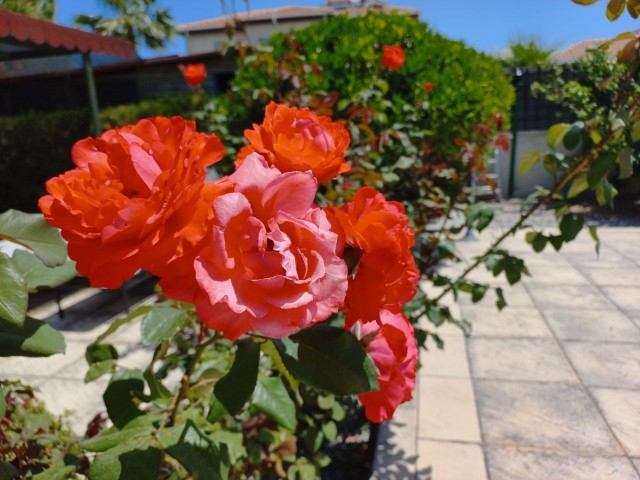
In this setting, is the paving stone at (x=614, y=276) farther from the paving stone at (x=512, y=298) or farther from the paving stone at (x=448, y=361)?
the paving stone at (x=448, y=361)

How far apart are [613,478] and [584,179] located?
3.58 feet

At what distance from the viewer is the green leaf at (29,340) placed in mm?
647

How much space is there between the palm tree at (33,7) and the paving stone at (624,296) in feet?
35.8

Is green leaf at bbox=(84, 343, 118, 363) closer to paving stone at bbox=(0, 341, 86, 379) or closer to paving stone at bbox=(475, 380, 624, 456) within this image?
paving stone at bbox=(475, 380, 624, 456)

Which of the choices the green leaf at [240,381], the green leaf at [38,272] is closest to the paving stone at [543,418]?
the green leaf at [240,381]

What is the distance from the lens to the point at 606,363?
8.13ft

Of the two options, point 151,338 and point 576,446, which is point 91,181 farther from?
point 576,446

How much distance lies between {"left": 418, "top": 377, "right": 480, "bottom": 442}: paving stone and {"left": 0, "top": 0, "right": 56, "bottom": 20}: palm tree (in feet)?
35.0

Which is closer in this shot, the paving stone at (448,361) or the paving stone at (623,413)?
the paving stone at (623,413)

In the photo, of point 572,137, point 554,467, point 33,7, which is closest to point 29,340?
point 572,137

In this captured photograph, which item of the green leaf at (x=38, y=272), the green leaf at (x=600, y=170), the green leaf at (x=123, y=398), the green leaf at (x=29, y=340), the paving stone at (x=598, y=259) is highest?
the green leaf at (x=600, y=170)

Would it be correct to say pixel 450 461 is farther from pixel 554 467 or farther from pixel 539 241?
pixel 539 241

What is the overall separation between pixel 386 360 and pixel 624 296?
3.54 metres

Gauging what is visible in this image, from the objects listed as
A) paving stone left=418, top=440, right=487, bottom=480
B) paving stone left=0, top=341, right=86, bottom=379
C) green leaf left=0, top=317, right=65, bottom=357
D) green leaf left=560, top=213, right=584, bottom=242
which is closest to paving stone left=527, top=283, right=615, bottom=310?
paving stone left=418, top=440, right=487, bottom=480
